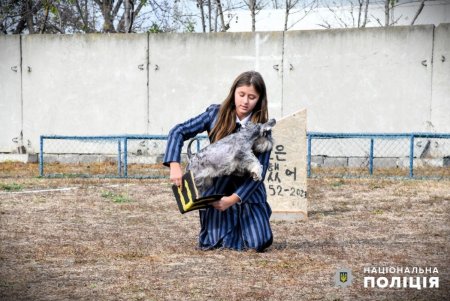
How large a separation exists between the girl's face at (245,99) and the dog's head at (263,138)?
0.19 metres

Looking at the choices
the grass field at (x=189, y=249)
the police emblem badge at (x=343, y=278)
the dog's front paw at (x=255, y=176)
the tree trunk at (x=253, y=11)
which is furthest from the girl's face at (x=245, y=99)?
the tree trunk at (x=253, y=11)

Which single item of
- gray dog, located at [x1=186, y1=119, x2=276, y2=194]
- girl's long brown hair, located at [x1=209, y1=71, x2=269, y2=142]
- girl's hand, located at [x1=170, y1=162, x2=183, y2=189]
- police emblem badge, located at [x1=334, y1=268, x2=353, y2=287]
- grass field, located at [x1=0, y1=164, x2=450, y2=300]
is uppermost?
girl's long brown hair, located at [x1=209, y1=71, x2=269, y2=142]

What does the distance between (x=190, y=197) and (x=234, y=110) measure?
0.75 meters

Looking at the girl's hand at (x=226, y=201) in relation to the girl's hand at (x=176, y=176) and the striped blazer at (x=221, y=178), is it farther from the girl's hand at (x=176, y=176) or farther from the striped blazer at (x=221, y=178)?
the girl's hand at (x=176, y=176)

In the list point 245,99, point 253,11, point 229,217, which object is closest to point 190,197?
point 229,217

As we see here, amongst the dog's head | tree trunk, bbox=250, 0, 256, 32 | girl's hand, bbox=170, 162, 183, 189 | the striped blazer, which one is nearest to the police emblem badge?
the striped blazer

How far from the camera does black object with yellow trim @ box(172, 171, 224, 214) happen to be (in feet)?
17.7

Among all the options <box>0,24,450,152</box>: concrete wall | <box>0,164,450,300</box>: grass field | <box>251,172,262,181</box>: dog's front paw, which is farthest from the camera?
<box>0,24,450,152</box>: concrete wall

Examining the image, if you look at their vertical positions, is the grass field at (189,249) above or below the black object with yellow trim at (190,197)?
below

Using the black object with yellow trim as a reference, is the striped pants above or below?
below

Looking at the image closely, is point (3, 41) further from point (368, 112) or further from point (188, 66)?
point (368, 112)

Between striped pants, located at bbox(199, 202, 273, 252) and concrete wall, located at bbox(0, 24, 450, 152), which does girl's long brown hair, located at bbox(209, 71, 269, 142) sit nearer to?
striped pants, located at bbox(199, 202, 273, 252)

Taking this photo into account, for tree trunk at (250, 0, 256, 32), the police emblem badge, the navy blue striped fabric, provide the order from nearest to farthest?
the police emblem badge, the navy blue striped fabric, tree trunk at (250, 0, 256, 32)

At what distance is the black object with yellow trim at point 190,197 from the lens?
5.39 meters
